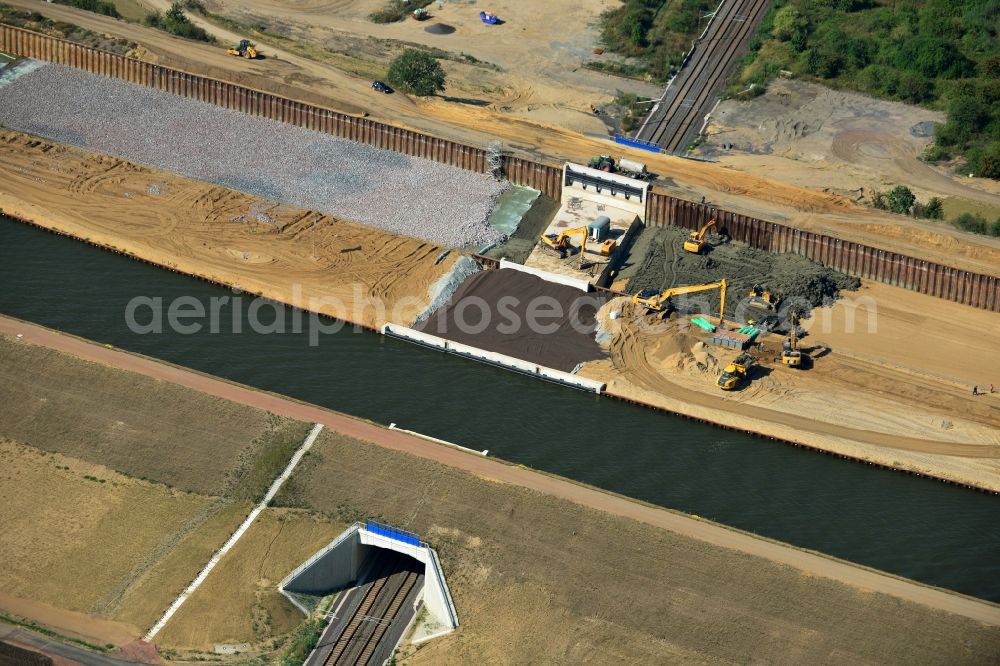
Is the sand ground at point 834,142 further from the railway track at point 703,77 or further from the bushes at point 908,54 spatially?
the railway track at point 703,77

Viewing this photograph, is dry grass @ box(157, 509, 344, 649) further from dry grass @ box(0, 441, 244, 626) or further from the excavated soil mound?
the excavated soil mound

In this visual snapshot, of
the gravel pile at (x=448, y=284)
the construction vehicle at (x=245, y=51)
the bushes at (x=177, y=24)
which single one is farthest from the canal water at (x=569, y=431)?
the bushes at (x=177, y=24)

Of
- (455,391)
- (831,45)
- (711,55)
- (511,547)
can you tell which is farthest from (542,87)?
(511,547)

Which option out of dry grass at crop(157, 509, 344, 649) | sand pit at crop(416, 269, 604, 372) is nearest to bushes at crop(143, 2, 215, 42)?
sand pit at crop(416, 269, 604, 372)

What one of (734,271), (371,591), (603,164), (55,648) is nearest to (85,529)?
(55,648)

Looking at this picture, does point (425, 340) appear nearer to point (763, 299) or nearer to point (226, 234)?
point (226, 234)

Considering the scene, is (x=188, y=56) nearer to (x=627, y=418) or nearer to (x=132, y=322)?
(x=132, y=322)
